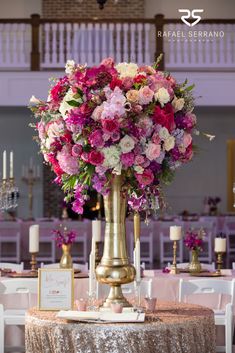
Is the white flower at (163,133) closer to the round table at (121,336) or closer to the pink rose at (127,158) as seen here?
the pink rose at (127,158)

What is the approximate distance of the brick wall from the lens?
52.6ft

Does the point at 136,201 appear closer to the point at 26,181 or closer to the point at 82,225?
the point at 82,225

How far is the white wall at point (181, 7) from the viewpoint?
53.5ft

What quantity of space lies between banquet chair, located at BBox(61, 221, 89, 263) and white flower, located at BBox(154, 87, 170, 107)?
30.2 feet

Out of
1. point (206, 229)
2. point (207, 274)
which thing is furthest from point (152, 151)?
point (206, 229)

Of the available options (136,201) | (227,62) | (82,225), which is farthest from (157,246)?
(136,201)

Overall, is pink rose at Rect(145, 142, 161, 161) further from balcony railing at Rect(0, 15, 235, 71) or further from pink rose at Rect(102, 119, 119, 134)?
balcony railing at Rect(0, 15, 235, 71)

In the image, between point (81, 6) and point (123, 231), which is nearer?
point (123, 231)

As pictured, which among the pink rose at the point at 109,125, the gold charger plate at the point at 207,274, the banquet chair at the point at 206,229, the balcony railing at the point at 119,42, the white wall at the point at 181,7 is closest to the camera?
the pink rose at the point at 109,125

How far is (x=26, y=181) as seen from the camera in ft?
52.2

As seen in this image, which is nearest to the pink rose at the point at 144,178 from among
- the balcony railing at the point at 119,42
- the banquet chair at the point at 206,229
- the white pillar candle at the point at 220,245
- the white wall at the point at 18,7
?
the white pillar candle at the point at 220,245

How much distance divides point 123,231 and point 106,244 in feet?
0.29

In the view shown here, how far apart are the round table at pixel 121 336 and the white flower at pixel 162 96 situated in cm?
86

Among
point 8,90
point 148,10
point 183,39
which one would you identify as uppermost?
point 148,10
